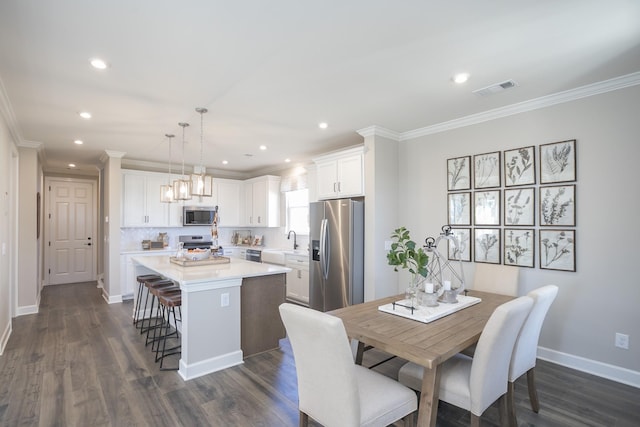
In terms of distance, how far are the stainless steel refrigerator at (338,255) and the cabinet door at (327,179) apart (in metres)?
0.24

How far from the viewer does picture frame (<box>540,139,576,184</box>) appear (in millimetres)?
3025

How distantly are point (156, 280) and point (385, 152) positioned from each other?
130 inches

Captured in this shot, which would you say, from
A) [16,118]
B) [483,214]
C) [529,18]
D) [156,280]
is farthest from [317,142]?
[16,118]

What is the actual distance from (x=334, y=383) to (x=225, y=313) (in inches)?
71.2

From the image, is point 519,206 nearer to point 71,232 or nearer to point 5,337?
point 5,337

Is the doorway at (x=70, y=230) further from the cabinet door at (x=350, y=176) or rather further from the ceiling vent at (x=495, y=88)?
the ceiling vent at (x=495, y=88)

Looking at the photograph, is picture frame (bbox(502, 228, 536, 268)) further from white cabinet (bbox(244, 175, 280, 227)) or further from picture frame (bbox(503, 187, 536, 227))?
white cabinet (bbox(244, 175, 280, 227))

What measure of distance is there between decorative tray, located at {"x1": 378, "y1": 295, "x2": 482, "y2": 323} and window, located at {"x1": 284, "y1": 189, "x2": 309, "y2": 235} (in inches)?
150

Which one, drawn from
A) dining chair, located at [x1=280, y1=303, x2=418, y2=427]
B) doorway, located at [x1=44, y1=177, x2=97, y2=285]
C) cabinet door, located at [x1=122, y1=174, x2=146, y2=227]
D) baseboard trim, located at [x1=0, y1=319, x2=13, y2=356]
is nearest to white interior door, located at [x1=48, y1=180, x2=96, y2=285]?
doorway, located at [x1=44, y1=177, x2=97, y2=285]

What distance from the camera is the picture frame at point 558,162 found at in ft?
9.93

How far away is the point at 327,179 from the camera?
4.73 metres

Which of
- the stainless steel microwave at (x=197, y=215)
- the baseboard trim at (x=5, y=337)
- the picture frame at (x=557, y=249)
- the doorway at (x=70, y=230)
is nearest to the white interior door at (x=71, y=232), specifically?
the doorway at (x=70, y=230)

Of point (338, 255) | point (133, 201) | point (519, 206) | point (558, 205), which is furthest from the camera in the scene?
point (133, 201)

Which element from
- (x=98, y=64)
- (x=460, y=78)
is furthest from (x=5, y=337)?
(x=460, y=78)
